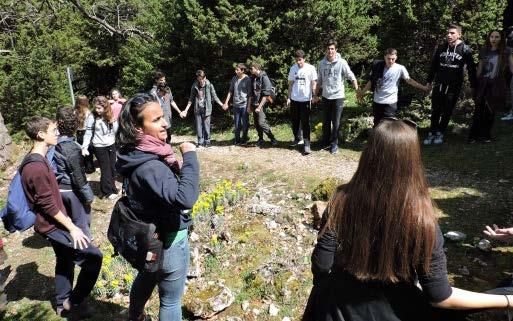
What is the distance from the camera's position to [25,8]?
1590 cm

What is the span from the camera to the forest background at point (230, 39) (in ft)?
29.9

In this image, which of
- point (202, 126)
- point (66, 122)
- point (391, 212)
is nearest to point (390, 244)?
point (391, 212)

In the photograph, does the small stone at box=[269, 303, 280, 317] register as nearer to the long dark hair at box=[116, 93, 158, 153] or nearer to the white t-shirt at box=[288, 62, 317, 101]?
the long dark hair at box=[116, 93, 158, 153]

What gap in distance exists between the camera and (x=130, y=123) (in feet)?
9.04

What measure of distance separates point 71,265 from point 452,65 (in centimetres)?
676

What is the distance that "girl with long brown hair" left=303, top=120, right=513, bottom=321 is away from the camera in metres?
1.83

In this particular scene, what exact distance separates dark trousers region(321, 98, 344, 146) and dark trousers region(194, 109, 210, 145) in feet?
9.11

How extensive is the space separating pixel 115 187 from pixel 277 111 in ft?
16.4

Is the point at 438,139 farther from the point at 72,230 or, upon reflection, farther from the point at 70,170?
the point at 72,230

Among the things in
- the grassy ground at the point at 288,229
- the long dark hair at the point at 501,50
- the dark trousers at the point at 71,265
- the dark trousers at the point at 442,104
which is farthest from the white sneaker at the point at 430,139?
the dark trousers at the point at 71,265

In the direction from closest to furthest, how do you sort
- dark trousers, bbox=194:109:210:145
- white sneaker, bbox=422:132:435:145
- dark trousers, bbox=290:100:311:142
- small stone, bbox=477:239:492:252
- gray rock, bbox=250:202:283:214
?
small stone, bbox=477:239:492:252, gray rock, bbox=250:202:283:214, white sneaker, bbox=422:132:435:145, dark trousers, bbox=290:100:311:142, dark trousers, bbox=194:109:210:145

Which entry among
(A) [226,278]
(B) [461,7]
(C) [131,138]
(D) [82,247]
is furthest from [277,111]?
(C) [131,138]

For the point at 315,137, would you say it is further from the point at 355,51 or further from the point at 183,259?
the point at 183,259

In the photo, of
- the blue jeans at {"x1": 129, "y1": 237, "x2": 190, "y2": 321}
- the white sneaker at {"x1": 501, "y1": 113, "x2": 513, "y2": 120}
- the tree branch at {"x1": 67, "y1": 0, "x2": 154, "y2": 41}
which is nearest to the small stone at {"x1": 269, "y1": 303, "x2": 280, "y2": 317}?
the blue jeans at {"x1": 129, "y1": 237, "x2": 190, "y2": 321}
